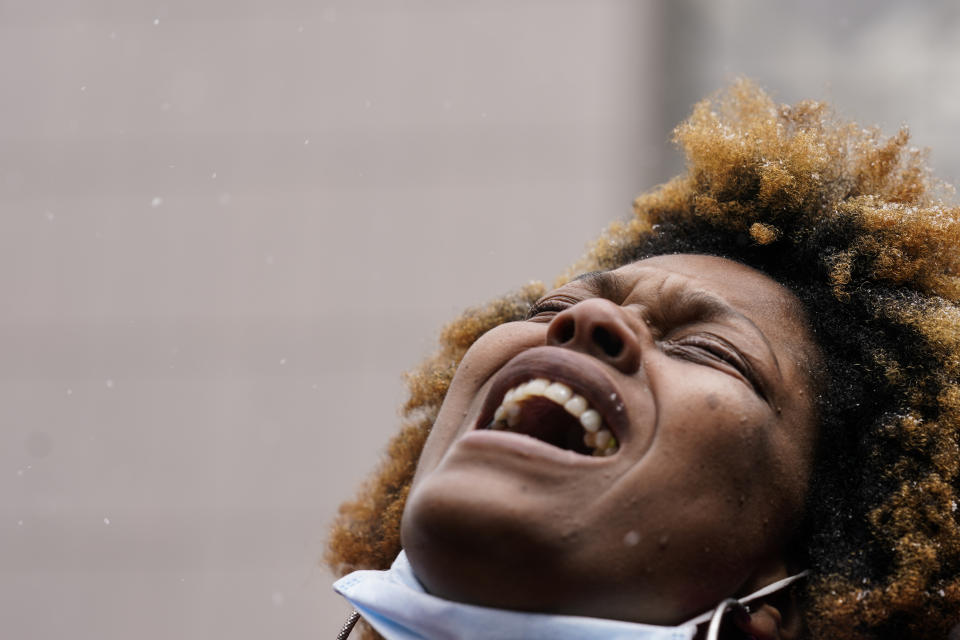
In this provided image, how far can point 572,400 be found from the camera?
2045 millimetres

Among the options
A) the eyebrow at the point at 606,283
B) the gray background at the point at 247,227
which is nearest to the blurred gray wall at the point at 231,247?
the gray background at the point at 247,227

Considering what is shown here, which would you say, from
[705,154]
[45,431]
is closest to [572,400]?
[705,154]

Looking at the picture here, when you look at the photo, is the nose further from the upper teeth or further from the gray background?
the gray background

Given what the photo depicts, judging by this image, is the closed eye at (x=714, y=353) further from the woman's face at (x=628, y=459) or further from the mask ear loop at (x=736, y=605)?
the mask ear loop at (x=736, y=605)

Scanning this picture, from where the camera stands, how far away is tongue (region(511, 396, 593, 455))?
87.7 inches

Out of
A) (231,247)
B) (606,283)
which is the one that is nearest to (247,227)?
(231,247)

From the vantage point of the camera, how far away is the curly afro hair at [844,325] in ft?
6.97

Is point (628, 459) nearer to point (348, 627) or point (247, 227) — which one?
point (348, 627)

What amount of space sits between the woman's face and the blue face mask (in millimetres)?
27

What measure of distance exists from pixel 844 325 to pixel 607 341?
0.66 meters

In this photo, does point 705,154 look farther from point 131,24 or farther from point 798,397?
point 131,24

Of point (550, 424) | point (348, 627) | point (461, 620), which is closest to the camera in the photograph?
point (461, 620)

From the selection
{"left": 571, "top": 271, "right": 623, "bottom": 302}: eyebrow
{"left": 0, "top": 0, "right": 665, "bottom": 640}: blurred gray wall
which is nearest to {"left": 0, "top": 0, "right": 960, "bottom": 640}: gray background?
{"left": 0, "top": 0, "right": 665, "bottom": 640}: blurred gray wall

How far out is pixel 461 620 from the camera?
6.45 ft
